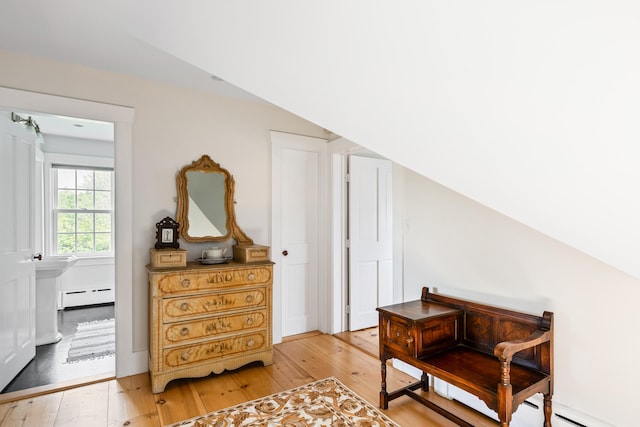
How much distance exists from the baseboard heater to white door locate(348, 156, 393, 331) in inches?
145

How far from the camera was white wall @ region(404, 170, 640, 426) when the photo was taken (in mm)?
1664

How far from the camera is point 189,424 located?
209cm

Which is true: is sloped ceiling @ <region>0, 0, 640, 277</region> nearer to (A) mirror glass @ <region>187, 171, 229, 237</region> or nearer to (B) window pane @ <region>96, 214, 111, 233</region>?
(A) mirror glass @ <region>187, 171, 229, 237</region>

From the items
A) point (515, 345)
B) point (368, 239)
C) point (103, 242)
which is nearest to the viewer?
point (515, 345)

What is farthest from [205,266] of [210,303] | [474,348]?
[474,348]

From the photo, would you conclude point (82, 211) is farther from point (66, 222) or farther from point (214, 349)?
point (214, 349)

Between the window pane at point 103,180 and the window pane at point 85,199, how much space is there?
0.15 metres

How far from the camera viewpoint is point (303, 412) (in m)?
2.21

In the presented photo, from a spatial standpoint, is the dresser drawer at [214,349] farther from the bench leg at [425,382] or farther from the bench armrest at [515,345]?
the bench armrest at [515,345]

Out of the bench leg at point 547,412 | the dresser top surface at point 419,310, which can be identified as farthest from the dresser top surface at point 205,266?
the bench leg at point 547,412

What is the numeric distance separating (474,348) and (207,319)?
6.35 ft

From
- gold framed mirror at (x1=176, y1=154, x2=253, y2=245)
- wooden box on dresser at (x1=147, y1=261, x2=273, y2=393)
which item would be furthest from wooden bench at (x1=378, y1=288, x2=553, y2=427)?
gold framed mirror at (x1=176, y1=154, x2=253, y2=245)

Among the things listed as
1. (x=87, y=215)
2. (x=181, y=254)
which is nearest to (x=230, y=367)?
(x=181, y=254)

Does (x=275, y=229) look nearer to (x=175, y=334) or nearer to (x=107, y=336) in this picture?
(x=175, y=334)
